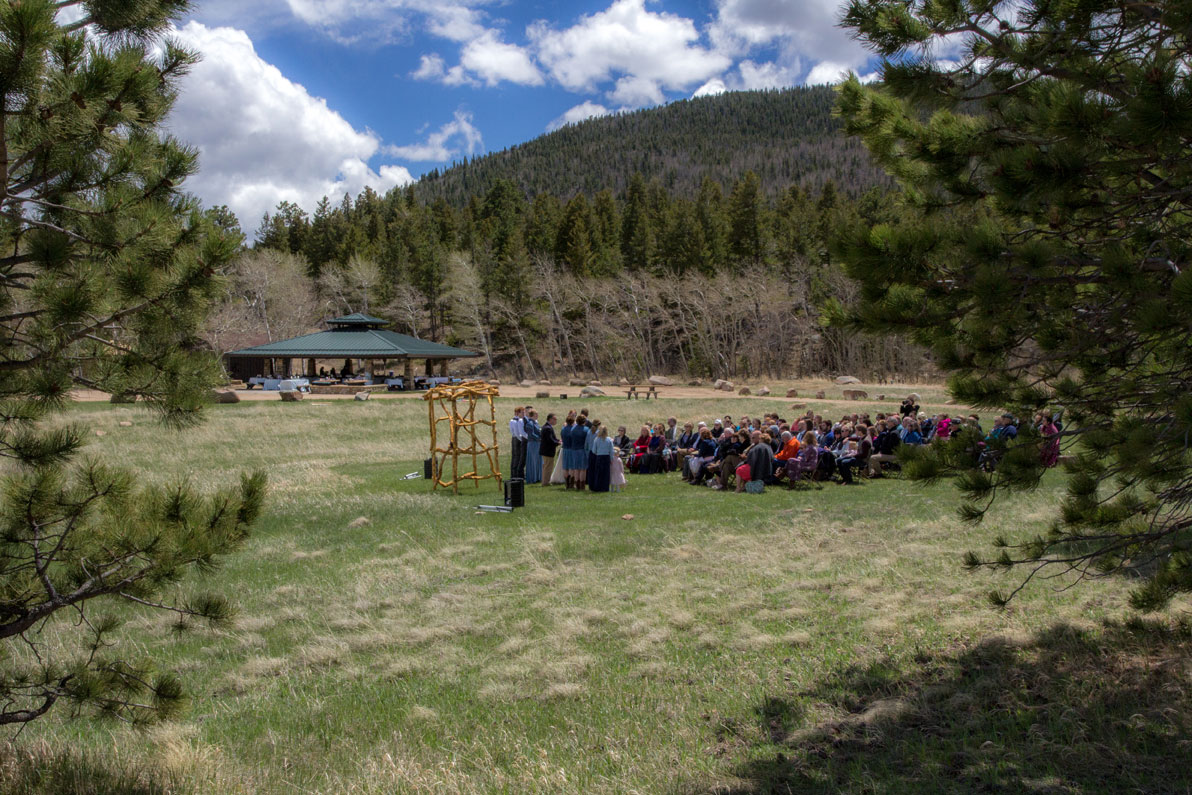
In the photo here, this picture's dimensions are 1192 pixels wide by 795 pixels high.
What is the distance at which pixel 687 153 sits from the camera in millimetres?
134375

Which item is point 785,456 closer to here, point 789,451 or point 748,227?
point 789,451

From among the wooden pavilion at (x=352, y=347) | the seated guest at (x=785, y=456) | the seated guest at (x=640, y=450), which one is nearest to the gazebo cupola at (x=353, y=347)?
the wooden pavilion at (x=352, y=347)

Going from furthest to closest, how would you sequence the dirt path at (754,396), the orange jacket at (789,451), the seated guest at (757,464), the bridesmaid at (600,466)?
the dirt path at (754,396), the bridesmaid at (600,466), the orange jacket at (789,451), the seated guest at (757,464)

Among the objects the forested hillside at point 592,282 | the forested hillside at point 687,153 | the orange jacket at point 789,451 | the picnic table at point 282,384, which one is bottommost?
the orange jacket at point 789,451

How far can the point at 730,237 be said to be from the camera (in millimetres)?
60312

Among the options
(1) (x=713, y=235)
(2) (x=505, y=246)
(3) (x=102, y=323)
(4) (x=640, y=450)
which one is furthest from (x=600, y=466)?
(2) (x=505, y=246)

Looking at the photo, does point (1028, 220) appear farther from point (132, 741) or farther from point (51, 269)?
point (132, 741)

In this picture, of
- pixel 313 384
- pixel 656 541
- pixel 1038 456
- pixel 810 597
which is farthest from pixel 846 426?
pixel 313 384

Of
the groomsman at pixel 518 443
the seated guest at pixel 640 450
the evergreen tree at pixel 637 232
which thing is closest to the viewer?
the groomsman at pixel 518 443

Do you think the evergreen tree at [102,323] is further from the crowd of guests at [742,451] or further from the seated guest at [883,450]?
the seated guest at [883,450]

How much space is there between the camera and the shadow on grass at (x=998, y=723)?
12.8ft

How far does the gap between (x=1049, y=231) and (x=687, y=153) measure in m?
138

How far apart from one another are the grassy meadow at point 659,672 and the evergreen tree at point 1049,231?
99 centimetres

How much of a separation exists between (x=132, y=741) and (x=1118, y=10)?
24.8 feet
